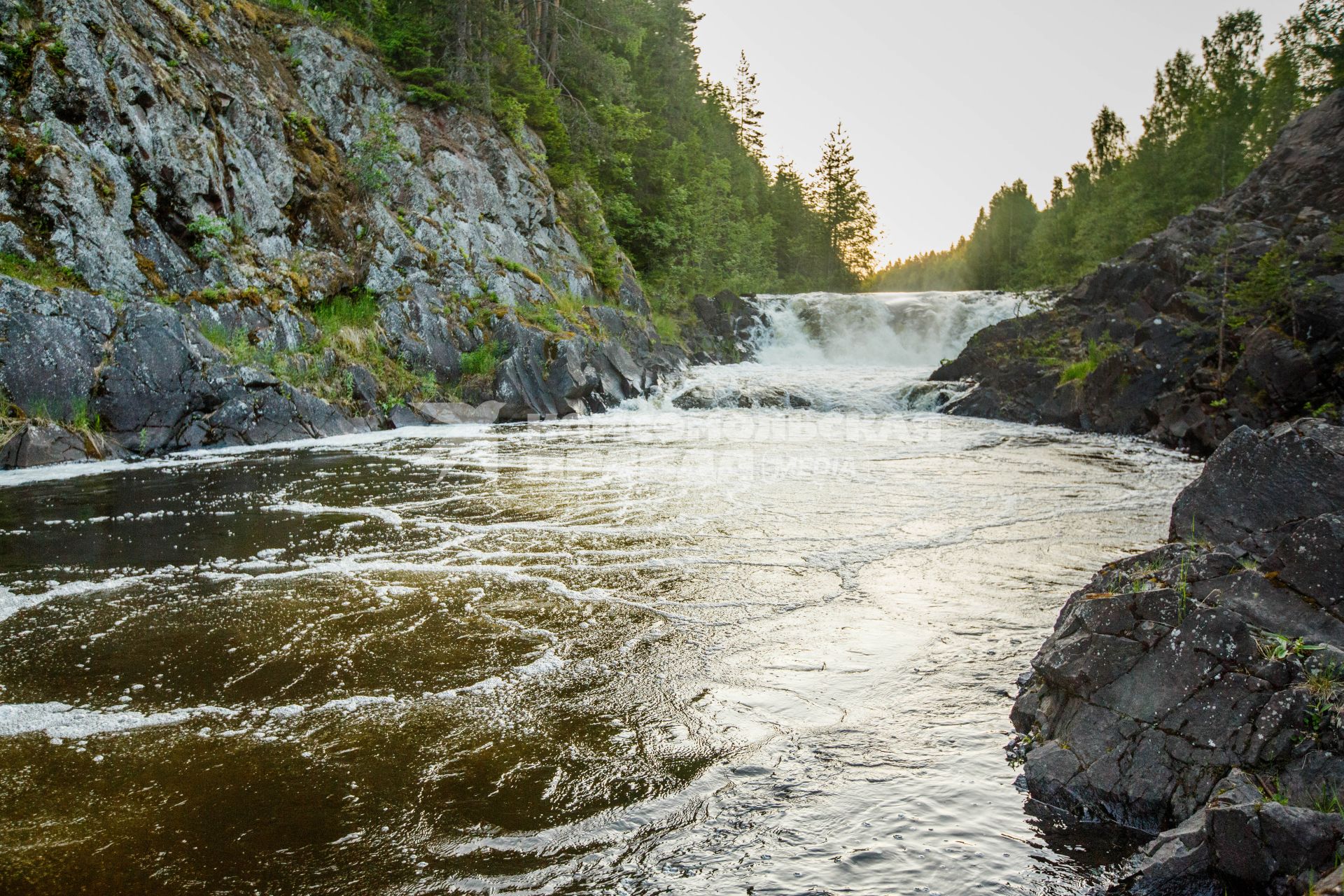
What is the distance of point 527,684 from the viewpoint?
456cm

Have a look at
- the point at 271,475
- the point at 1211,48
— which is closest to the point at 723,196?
the point at 1211,48

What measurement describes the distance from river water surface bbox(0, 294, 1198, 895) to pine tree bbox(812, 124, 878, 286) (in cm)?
6692

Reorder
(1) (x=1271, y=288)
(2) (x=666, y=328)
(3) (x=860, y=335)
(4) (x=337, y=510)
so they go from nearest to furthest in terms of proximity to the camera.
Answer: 1. (4) (x=337, y=510)
2. (1) (x=1271, y=288)
3. (2) (x=666, y=328)
4. (3) (x=860, y=335)

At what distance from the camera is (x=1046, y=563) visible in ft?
23.4

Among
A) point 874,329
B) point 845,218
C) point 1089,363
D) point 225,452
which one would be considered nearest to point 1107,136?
point 845,218

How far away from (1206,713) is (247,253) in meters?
18.2

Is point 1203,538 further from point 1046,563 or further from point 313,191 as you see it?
point 313,191

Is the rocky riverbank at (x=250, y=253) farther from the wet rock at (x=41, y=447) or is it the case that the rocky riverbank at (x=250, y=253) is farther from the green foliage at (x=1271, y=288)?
the green foliage at (x=1271, y=288)

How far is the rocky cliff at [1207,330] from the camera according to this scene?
46.1ft

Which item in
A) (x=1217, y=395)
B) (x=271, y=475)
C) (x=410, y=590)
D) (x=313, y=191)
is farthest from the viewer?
(x=313, y=191)

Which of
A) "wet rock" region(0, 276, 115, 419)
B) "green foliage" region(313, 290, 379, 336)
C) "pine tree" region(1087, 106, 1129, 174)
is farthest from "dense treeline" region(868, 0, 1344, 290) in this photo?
"wet rock" region(0, 276, 115, 419)

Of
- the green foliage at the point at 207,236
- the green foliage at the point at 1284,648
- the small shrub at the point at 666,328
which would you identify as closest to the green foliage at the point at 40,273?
the green foliage at the point at 207,236

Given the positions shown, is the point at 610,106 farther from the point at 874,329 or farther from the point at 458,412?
the point at 458,412

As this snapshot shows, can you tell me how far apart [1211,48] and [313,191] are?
50695 millimetres
